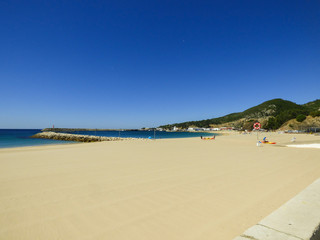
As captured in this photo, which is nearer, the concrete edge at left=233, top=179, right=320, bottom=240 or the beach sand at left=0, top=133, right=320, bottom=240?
the concrete edge at left=233, top=179, right=320, bottom=240

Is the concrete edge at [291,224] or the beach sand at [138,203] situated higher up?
the concrete edge at [291,224]

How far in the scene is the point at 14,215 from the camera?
3.32 meters

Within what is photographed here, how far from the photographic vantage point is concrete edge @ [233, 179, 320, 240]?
6.13 ft

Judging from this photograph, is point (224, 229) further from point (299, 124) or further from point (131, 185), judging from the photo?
point (299, 124)

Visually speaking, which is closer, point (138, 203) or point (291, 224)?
point (291, 224)

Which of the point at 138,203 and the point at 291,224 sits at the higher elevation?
the point at 291,224

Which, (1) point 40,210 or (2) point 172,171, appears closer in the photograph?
(1) point 40,210

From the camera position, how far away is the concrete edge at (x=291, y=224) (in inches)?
73.5

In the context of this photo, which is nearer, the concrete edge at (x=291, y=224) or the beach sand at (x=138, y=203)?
the concrete edge at (x=291, y=224)

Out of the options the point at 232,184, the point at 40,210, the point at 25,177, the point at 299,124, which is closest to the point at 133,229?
the point at 40,210

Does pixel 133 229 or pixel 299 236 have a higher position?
pixel 299 236

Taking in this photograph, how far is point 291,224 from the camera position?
212cm

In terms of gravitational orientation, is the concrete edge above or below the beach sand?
above

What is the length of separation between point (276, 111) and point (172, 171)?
188555 mm
